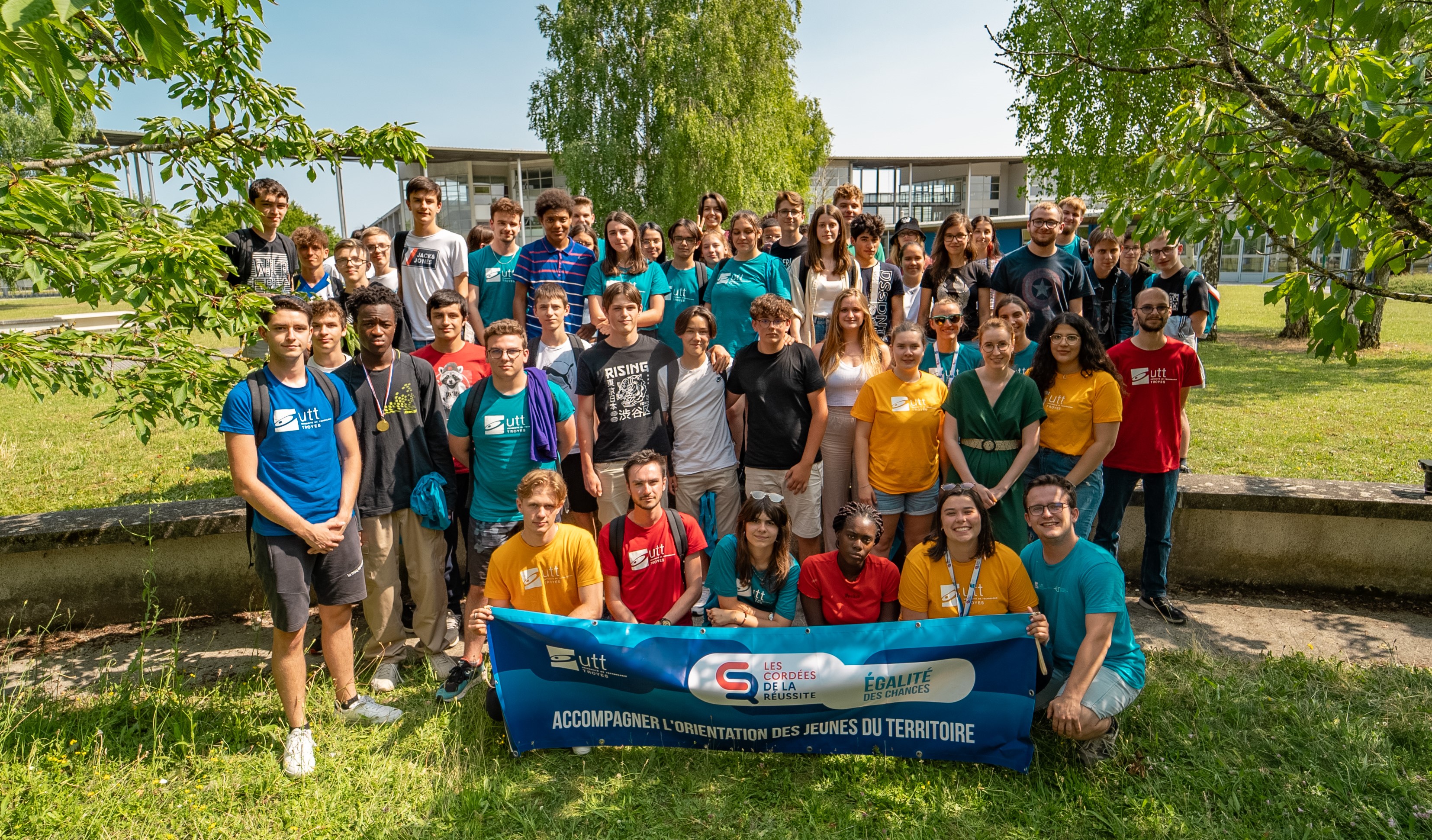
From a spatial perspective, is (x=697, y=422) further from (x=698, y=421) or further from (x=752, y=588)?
(x=752, y=588)

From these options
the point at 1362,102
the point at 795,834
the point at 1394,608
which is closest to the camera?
the point at 1362,102

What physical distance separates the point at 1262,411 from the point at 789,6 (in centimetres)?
2256

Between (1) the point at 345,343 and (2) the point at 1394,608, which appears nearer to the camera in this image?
(1) the point at 345,343

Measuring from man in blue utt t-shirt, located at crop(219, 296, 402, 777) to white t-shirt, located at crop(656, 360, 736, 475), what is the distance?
2088 mm

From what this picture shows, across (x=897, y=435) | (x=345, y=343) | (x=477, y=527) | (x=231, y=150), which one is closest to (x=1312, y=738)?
(x=897, y=435)

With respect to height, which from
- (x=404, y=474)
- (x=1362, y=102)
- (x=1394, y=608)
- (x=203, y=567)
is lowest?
Answer: (x=1394, y=608)

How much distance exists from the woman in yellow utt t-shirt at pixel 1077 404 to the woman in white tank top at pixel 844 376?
3.58ft

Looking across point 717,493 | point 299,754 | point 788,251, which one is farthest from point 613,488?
point 788,251

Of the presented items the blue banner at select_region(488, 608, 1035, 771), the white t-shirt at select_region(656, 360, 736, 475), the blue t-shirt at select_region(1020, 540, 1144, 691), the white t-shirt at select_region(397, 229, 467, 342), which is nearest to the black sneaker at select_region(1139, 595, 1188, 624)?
the blue t-shirt at select_region(1020, 540, 1144, 691)

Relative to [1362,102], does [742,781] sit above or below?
below

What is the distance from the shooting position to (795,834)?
11.7 ft

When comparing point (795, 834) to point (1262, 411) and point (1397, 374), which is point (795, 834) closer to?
point (1262, 411)

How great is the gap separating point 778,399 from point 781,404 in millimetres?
41

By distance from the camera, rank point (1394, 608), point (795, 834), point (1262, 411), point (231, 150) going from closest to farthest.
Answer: point (795, 834) → point (231, 150) → point (1394, 608) → point (1262, 411)
